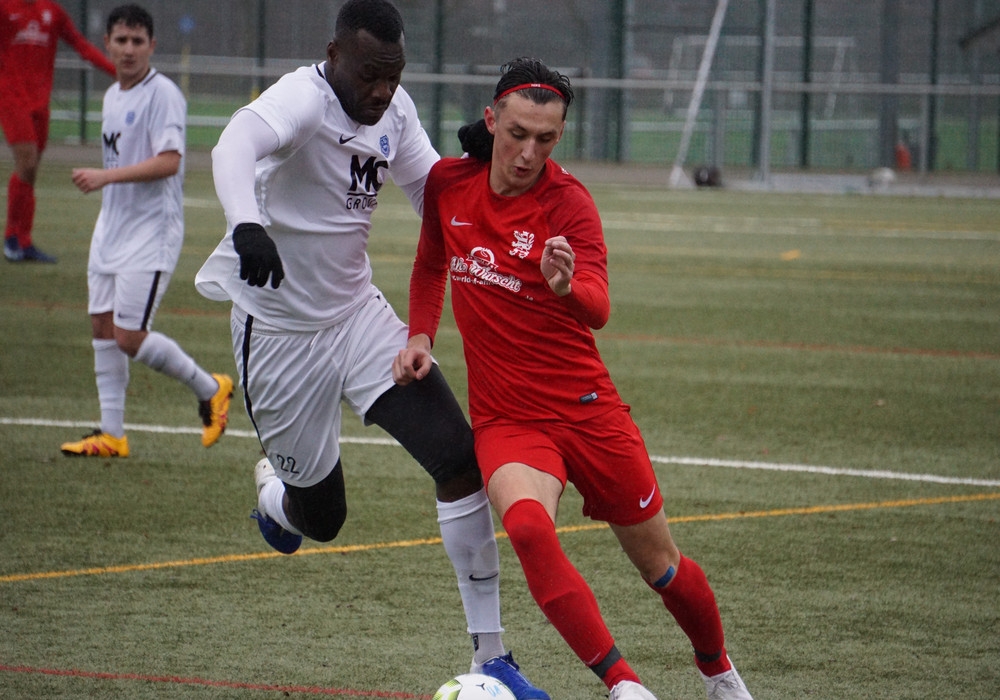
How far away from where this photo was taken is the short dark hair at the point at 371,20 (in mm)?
4234

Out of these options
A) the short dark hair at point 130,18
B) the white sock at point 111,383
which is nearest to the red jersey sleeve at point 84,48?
the short dark hair at point 130,18

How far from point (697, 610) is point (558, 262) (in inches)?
45.4

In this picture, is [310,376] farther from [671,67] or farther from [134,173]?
[671,67]

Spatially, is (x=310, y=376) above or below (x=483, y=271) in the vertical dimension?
below

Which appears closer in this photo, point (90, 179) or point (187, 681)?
point (187, 681)

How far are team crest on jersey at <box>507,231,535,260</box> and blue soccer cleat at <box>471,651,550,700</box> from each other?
123 centimetres

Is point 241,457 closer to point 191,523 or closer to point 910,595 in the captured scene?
point 191,523

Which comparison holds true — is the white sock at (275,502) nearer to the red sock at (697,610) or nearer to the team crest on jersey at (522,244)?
the team crest on jersey at (522,244)

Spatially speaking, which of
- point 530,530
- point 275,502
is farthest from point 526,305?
point 275,502

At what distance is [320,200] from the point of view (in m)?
4.45

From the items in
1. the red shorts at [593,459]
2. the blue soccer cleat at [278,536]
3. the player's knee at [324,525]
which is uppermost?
the red shorts at [593,459]

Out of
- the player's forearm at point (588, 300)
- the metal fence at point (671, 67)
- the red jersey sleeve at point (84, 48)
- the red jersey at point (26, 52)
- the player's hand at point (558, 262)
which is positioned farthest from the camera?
the metal fence at point (671, 67)

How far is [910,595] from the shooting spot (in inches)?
204

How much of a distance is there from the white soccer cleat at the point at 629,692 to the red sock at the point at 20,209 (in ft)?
36.6
